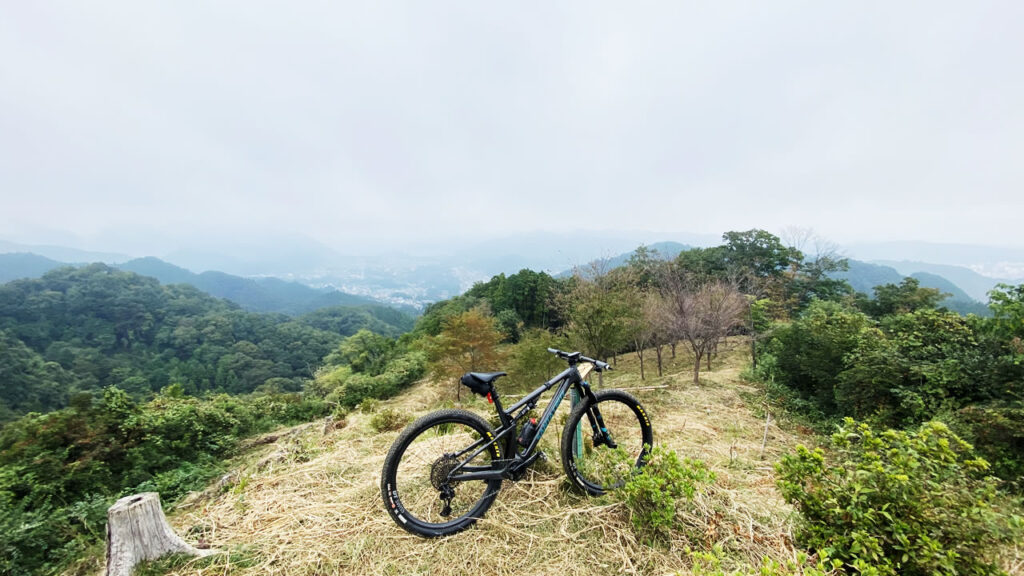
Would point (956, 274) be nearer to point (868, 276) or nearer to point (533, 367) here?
point (868, 276)

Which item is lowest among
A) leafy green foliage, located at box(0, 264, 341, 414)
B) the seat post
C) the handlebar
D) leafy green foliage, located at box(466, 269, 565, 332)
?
leafy green foliage, located at box(0, 264, 341, 414)

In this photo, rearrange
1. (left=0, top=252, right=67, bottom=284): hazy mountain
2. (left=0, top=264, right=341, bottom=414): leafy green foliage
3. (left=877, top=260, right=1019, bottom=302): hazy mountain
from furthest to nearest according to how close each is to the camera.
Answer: (left=877, top=260, right=1019, bottom=302): hazy mountain → (left=0, top=252, right=67, bottom=284): hazy mountain → (left=0, top=264, right=341, bottom=414): leafy green foliage

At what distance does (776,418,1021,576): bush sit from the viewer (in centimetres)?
188

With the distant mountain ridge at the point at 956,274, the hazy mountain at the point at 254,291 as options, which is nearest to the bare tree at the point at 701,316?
the hazy mountain at the point at 254,291

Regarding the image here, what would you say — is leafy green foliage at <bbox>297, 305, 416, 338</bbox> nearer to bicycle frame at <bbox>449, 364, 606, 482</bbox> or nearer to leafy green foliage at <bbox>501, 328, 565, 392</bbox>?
leafy green foliage at <bbox>501, 328, 565, 392</bbox>

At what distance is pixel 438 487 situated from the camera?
9.14ft

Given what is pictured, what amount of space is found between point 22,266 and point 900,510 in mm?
265506

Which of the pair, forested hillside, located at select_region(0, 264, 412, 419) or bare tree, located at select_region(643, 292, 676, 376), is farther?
forested hillside, located at select_region(0, 264, 412, 419)

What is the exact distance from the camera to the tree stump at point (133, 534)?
7.55ft

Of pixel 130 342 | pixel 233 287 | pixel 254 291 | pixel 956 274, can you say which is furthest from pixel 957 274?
pixel 233 287

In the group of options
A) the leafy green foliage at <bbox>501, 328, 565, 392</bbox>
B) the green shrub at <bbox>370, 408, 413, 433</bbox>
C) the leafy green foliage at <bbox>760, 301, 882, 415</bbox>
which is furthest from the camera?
the leafy green foliage at <bbox>501, 328, 565, 392</bbox>

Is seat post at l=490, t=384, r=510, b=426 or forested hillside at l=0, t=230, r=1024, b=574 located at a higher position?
seat post at l=490, t=384, r=510, b=426

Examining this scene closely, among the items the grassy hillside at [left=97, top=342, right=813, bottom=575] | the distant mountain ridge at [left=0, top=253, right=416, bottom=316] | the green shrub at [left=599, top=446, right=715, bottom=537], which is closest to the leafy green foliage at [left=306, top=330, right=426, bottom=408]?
the grassy hillside at [left=97, top=342, right=813, bottom=575]

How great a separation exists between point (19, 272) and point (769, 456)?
831ft
